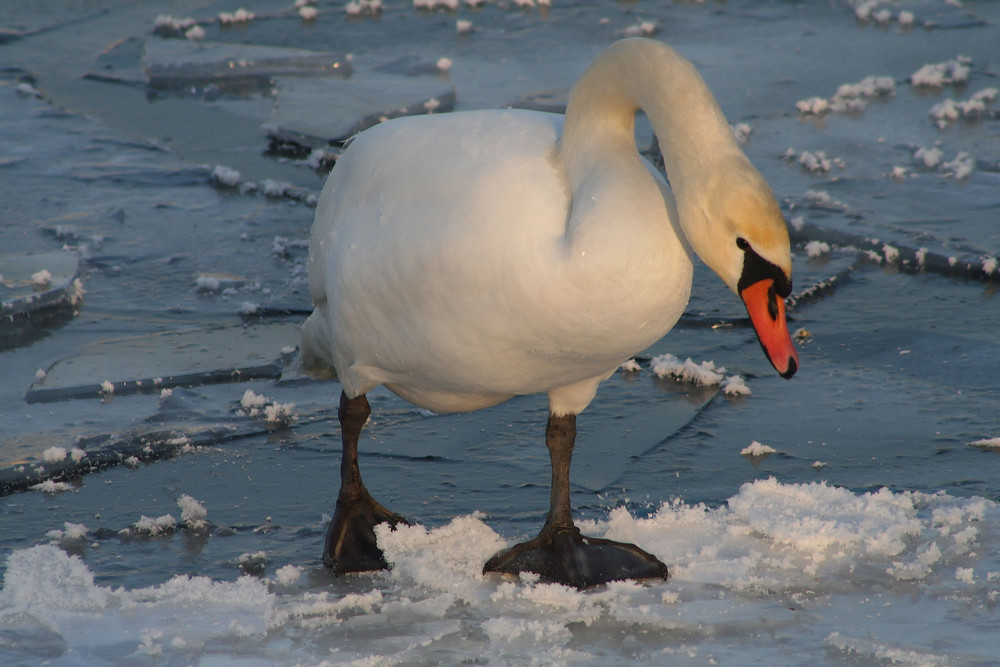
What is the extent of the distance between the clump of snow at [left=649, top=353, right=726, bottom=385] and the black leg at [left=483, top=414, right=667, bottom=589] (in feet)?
4.14

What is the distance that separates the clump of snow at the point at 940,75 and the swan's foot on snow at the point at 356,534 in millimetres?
6422

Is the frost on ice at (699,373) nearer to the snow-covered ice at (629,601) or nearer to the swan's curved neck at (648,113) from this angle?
the snow-covered ice at (629,601)

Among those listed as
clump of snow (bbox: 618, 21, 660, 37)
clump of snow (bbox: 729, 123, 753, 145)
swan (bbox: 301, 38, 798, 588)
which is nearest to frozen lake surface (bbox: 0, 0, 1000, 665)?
clump of snow (bbox: 729, 123, 753, 145)

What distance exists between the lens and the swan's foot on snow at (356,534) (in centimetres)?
334

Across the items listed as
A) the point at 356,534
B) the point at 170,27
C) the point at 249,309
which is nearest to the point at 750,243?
the point at 356,534

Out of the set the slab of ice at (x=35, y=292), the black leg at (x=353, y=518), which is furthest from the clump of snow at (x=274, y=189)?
the black leg at (x=353, y=518)

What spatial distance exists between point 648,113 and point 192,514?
1.78 m

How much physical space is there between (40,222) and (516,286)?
14.3 ft

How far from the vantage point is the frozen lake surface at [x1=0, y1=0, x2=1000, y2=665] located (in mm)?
2994

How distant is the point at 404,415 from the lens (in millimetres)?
4422

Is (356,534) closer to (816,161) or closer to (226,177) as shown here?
(226,177)

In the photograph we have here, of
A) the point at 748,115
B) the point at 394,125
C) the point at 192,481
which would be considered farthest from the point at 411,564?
the point at 748,115

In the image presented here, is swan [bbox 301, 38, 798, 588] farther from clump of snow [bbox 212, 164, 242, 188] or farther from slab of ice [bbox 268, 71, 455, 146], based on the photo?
slab of ice [bbox 268, 71, 455, 146]

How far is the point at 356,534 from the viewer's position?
342cm
